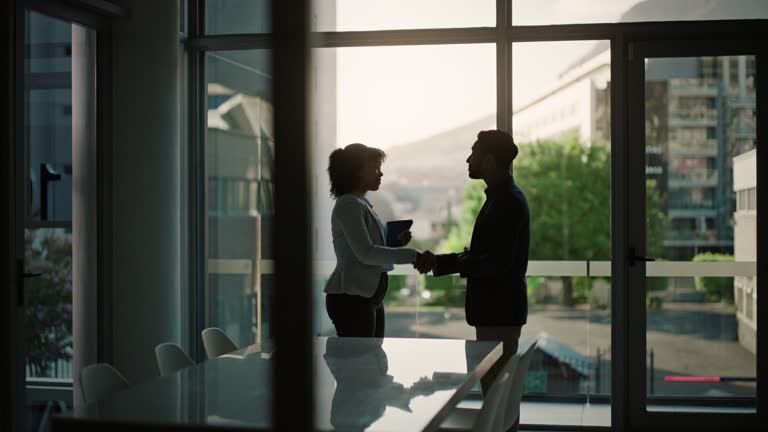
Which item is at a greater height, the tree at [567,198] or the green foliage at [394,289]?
the tree at [567,198]

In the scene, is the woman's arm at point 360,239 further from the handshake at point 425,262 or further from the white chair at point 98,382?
the white chair at point 98,382

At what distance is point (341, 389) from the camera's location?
8.41 feet

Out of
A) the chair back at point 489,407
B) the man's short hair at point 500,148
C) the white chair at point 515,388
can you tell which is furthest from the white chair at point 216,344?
the chair back at point 489,407

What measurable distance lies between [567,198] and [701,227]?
80cm

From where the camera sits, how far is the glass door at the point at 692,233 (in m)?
5.09

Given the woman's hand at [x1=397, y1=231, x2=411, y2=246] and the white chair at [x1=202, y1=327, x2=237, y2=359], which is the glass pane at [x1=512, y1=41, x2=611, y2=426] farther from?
the white chair at [x1=202, y1=327, x2=237, y2=359]

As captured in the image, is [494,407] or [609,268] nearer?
[494,407]

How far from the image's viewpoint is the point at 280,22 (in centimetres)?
89

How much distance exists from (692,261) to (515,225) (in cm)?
189

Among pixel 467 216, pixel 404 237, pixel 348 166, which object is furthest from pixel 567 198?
pixel 348 166

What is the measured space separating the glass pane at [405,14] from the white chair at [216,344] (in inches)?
97.9

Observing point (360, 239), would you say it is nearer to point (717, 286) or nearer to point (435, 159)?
point (435, 159)

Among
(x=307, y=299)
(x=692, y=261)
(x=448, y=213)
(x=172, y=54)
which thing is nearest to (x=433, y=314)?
(x=448, y=213)

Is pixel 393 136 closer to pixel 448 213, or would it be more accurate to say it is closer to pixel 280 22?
pixel 448 213
